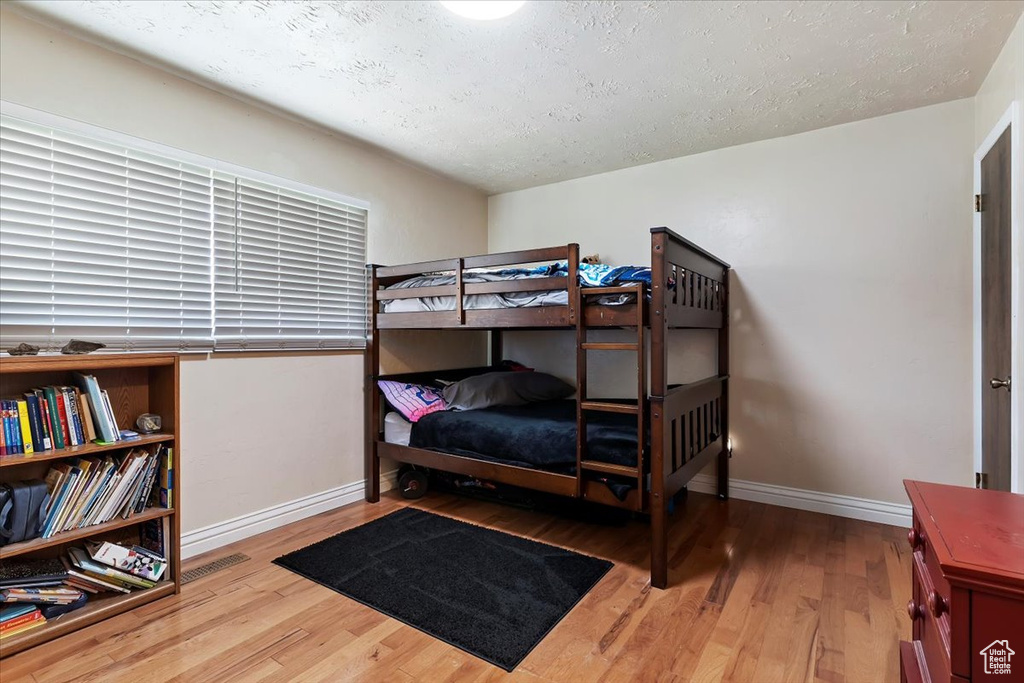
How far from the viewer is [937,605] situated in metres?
→ 0.93

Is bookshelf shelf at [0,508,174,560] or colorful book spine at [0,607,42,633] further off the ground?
bookshelf shelf at [0,508,174,560]

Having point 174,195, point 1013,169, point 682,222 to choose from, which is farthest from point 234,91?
point 1013,169

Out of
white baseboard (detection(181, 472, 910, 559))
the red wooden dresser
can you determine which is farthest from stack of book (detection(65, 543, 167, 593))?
the red wooden dresser

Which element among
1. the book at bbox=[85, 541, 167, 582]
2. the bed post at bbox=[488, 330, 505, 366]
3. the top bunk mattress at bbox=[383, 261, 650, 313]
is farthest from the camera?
the bed post at bbox=[488, 330, 505, 366]

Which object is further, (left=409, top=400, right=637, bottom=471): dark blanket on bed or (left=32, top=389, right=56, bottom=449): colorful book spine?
(left=409, top=400, right=637, bottom=471): dark blanket on bed

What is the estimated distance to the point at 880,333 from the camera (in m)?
2.69

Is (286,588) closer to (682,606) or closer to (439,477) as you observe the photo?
(439,477)

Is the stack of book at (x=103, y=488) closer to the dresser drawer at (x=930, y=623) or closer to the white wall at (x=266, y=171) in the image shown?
the white wall at (x=266, y=171)

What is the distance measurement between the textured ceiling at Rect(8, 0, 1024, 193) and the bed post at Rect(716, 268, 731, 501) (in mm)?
1017

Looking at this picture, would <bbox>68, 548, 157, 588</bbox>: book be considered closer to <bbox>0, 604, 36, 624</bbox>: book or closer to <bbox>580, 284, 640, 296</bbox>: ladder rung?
<bbox>0, 604, 36, 624</bbox>: book

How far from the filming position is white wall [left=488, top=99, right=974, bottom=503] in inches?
99.7

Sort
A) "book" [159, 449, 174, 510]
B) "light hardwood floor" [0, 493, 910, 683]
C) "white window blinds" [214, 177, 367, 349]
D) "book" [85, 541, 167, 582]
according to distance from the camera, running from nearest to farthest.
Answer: "light hardwood floor" [0, 493, 910, 683], "book" [85, 541, 167, 582], "book" [159, 449, 174, 510], "white window blinds" [214, 177, 367, 349]

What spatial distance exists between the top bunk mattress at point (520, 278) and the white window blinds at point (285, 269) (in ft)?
1.03

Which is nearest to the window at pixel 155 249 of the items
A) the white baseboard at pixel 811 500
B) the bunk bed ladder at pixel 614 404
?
the bunk bed ladder at pixel 614 404
